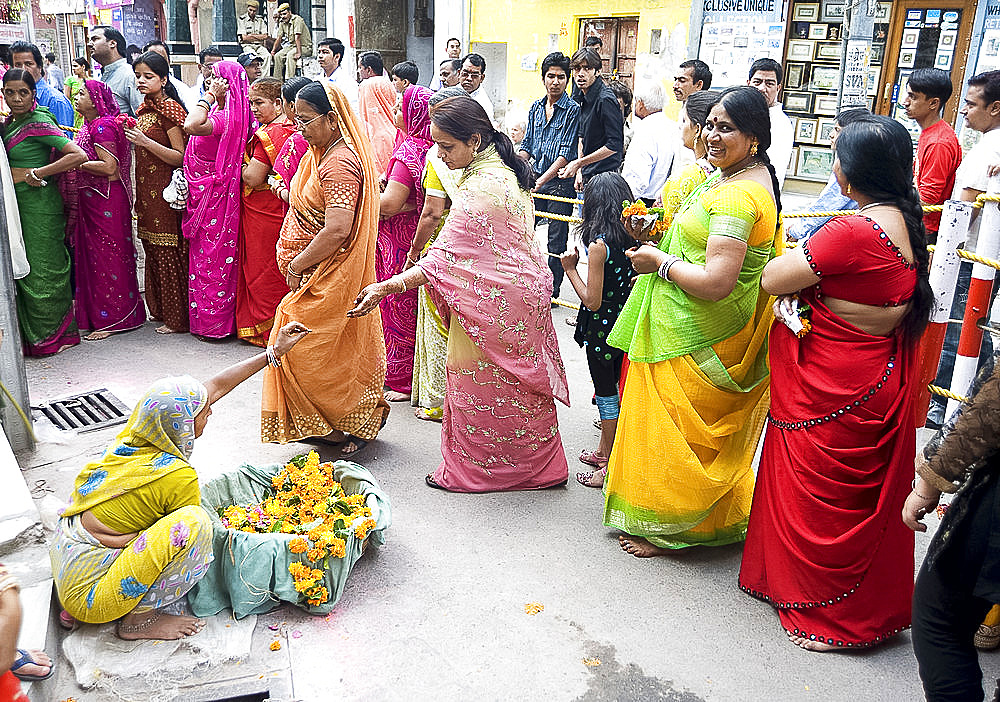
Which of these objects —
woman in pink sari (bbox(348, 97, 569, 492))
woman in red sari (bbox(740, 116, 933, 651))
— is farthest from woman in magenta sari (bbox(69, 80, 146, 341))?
woman in red sari (bbox(740, 116, 933, 651))

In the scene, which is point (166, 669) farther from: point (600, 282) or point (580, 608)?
point (600, 282)

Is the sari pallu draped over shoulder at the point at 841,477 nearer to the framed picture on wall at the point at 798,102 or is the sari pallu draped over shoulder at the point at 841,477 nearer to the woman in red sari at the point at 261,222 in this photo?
the woman in red sari at the point at 261,222

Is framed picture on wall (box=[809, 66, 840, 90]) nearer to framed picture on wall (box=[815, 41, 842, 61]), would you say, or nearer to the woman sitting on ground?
framed picture on wall (box=[815, 41, 842, 61])

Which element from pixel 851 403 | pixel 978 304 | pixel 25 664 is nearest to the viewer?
pixel 25 664

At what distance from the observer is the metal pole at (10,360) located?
4156 mm

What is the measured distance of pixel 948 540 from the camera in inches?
82.1

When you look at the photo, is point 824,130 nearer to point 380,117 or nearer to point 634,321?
point 380,117

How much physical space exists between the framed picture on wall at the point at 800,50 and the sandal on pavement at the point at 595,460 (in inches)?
285

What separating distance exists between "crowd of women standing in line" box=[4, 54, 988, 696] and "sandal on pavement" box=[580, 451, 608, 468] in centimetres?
1

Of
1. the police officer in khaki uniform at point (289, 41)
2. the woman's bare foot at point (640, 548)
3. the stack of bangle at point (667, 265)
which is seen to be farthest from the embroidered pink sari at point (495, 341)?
the police officer in khaki uniform at point (289, 41)

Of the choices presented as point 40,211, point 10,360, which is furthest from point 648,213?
point 40,211

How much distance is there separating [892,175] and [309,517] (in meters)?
2.44

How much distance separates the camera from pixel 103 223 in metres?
5.82

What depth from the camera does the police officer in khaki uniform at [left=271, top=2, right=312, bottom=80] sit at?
14664mm
